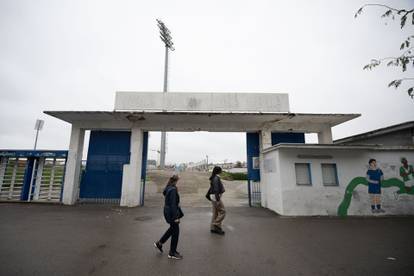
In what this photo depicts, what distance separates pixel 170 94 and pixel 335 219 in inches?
403

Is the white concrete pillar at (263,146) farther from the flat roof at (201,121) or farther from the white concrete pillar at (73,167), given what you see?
the white concrete pillar at (73,167)

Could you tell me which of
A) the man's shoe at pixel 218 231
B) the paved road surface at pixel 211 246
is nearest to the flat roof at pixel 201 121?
the paved road surface at pixel 211 246

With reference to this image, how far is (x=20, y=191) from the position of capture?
10.5 m

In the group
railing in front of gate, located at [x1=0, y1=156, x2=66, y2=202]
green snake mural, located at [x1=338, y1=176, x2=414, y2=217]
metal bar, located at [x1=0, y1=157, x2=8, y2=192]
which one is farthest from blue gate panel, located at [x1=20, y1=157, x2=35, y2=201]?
green snake mural, located at [x1=338, y1=176, x2=414, y2=217]

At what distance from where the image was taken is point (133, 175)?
9.84 meters

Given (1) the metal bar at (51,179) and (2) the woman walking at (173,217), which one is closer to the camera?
(2) the woman walking at (173,217)

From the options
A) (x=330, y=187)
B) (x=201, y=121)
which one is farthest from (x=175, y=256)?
(x=330, y=187)

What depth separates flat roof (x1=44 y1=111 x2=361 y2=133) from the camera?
31.2ft

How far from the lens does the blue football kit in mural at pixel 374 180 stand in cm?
820

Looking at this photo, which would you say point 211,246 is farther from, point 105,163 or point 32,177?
point 32,177

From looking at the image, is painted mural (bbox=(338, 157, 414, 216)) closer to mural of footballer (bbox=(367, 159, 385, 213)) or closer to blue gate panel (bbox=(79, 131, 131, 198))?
mural of footballer (bbox=(367, 159, 385, 213))

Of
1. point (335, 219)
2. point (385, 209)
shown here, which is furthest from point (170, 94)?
point (385, 209)

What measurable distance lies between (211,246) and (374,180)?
28.3 ft

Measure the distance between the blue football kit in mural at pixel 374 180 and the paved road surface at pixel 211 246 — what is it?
138cm
